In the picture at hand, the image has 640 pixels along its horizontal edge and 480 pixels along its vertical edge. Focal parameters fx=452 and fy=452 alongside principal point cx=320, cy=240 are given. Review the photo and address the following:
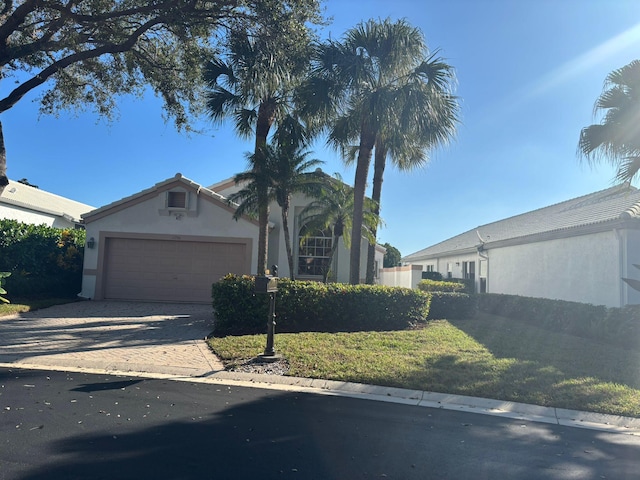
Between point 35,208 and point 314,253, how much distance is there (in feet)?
49.8

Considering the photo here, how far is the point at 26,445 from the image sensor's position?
4.32m

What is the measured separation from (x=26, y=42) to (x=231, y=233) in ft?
26.4

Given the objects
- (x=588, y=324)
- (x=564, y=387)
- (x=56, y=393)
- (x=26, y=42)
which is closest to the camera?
(x=56, y=393)

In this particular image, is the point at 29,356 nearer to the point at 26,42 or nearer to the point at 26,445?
the point at 26,445

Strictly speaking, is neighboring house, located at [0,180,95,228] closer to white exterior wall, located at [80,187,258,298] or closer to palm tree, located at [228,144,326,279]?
white exterior wall, located at [80,187,258,298]

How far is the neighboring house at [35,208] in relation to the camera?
21.6m

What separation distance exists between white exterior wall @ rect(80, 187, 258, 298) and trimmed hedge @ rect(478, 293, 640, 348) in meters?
9.08

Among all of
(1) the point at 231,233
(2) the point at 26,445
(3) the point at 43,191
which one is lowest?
(2) the point at 26,445

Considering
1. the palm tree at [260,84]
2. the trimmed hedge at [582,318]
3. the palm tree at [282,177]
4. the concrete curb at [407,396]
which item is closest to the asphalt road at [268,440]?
the concrete curb at [407,396]

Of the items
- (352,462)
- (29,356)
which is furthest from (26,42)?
(352,462)

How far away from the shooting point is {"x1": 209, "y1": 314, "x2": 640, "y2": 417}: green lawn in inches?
258

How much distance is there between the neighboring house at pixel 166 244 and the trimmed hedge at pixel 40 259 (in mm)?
1412

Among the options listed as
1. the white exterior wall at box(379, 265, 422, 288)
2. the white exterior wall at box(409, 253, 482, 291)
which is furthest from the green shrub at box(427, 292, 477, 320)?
the white exterior wall at box(409, 253, 482, 291)

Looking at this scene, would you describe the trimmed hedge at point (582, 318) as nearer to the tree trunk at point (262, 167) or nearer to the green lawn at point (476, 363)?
the green lawn at point (476, 363)
